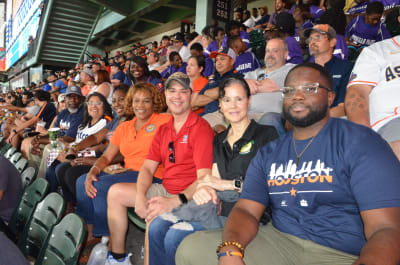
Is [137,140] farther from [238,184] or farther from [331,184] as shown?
[331,184]

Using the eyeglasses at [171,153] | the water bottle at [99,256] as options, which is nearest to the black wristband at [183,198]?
the eyeglasses at [171,153]

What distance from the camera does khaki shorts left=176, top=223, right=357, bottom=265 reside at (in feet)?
4.48

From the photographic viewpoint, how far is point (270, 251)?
1.47 m

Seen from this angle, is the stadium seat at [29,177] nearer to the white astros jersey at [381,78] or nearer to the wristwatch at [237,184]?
the wristwatch at [237,184]

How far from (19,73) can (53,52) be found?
10311 millimetres

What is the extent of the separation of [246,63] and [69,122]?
10.2 ft

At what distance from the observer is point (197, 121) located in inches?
95.0

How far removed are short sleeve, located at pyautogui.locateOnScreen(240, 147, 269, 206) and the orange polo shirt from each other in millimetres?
1458

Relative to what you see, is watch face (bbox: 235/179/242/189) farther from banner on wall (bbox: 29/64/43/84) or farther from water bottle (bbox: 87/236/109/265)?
banner on wall (bbox: 29/64/43/84)

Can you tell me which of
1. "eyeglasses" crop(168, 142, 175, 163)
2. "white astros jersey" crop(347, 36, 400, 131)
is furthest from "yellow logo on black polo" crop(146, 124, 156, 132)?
"white astros jersey" crop(347, 36, 400, 131)

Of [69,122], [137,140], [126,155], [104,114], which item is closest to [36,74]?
[69,122]

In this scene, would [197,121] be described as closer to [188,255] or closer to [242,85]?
[242,85]

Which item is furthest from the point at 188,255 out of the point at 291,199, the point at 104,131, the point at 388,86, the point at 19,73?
the point at 19,73

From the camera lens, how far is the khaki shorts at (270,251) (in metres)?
1.37
